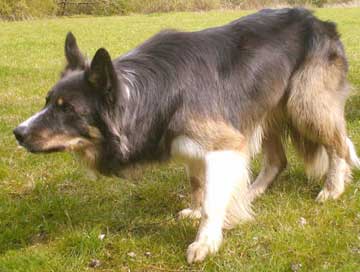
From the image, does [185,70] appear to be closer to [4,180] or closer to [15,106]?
[4,180]

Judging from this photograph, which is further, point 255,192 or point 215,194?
point 255,192

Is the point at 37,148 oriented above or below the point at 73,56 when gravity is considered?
below

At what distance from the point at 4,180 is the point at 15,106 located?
3.12 metres

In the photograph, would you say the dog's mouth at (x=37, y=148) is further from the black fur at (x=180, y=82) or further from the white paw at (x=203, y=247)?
the white paw at (x=203, y=247)

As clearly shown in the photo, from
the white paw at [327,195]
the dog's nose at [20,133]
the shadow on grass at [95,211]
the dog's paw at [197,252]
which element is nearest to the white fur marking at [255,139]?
the white paw at [327,195]

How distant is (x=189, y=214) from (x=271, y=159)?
3.93 feet

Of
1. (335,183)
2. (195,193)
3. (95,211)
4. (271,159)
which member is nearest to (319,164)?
(335,183)

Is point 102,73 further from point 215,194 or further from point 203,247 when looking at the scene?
point 203,247

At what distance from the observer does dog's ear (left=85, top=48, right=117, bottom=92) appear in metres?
3.36

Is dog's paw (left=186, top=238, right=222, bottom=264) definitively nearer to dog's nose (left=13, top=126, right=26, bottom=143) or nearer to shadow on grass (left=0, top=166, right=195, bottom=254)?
shadow on grass (left=0, top=166, right=195, bottom=254)

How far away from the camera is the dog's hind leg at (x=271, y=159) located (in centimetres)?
510

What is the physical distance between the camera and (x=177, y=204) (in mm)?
4836

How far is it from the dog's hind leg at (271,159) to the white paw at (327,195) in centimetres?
55

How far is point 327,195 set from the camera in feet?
15.5
